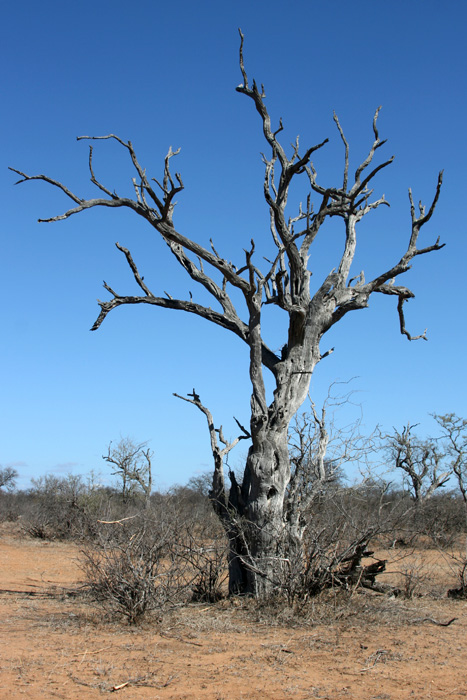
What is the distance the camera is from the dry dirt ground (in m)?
4.97

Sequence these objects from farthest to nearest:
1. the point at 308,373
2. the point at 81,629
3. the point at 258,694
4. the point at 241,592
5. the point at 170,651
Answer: the point at 308,373 < the point at 241,592 < the point at 81,629 < the point at 170,651 < the point at 258,694

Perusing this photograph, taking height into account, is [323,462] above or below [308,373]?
below

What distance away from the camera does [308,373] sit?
898 centimetres

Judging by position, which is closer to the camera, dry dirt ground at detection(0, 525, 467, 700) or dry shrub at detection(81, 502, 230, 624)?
dry dirt ground at detection(0, 525, 467, 700)

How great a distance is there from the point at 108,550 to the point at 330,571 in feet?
8.78

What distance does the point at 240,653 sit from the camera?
5.94 metres

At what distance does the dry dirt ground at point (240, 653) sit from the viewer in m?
4.97

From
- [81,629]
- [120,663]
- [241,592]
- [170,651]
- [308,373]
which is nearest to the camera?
[120,663]

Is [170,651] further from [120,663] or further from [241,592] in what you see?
[241,592]

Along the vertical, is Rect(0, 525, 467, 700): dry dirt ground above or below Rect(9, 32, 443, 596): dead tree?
below

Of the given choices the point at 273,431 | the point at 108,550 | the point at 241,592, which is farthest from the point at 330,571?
the point at 108,550

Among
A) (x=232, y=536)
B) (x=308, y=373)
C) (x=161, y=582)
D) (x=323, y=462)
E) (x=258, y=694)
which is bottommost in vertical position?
(x=258, y=694)

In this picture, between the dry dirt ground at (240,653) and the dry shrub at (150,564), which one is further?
the dry shrub at (150,564)

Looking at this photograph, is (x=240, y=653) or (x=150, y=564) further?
(x=150, y=564)
